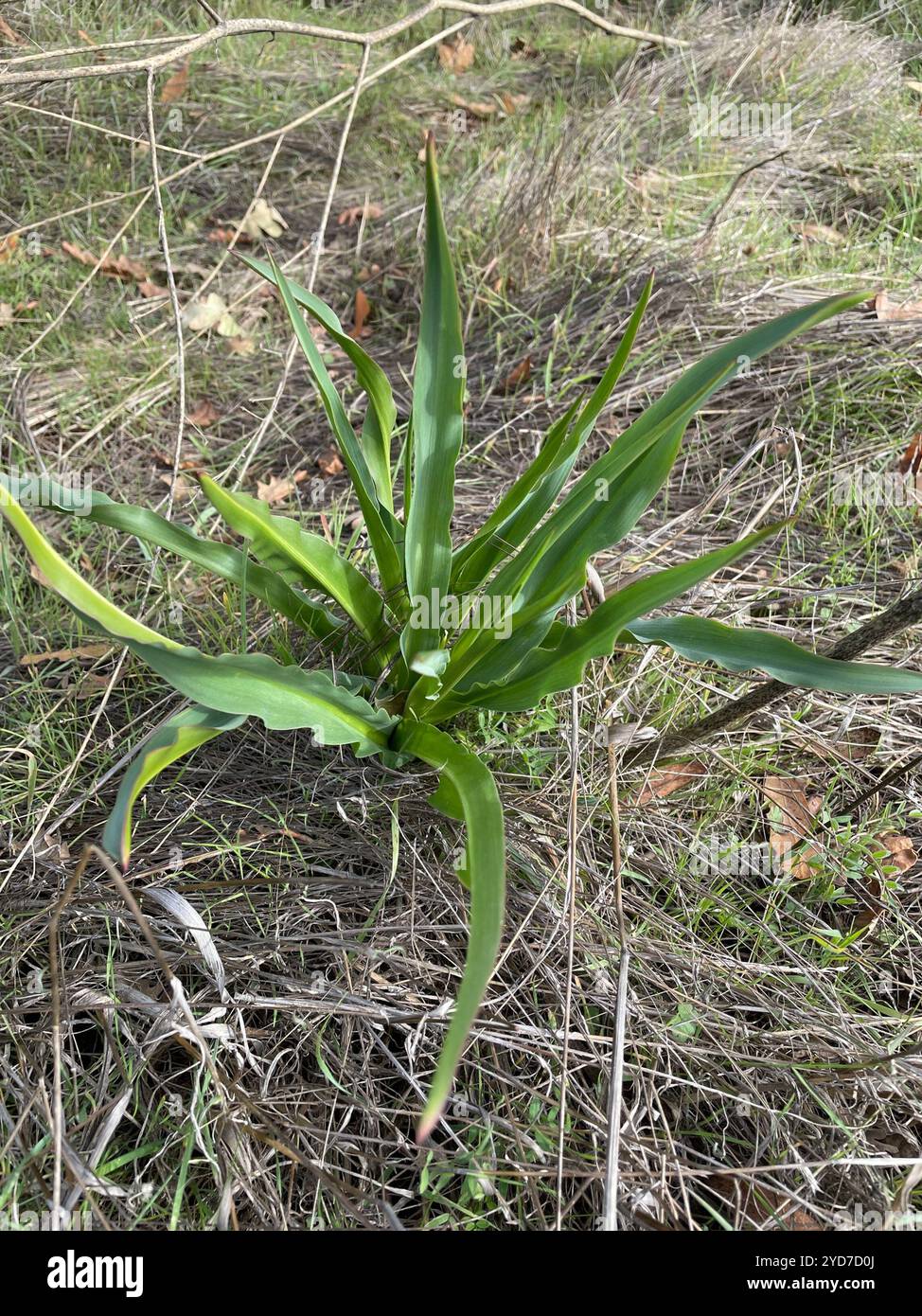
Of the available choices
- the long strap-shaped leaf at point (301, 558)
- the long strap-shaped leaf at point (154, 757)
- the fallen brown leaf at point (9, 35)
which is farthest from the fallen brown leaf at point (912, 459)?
the fallen brown leaf at point (9, 35)

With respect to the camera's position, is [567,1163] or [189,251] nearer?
[567,1163]

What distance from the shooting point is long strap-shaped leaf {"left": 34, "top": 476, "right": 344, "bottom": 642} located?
1.29 meters

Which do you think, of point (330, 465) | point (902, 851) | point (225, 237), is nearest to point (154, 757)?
point (902, 851)

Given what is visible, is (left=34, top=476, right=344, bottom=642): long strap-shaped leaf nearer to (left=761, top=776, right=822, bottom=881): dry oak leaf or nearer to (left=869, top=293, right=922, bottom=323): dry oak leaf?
(left=761, top=776, right=822, bottom=881): dry oak leaf

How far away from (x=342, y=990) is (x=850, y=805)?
89cm

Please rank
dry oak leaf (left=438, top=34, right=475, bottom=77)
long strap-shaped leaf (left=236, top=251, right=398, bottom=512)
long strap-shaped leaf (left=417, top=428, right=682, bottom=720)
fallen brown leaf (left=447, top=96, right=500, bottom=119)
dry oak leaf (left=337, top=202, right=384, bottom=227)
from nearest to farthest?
1. long strap-shaped leaf (left=417, top=428, right=682, bottom=720)
2. long strap-shaped leaf (left=236, top=251, right=398, bottom=512)
3. dry oak leaf (left=337, top=202, right=384, bottom=227)
4. fallen brown leaf (left=447, top=96, right=500, bottom=119)
5. dry oak leaf (left=438, top=34, right=475, bottom=77)

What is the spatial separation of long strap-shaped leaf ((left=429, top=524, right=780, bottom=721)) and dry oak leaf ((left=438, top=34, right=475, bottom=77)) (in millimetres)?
3253

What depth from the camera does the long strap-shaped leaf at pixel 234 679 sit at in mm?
952

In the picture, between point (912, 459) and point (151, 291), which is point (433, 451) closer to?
point (912, 459)

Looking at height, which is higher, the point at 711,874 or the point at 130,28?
the point at 130,28

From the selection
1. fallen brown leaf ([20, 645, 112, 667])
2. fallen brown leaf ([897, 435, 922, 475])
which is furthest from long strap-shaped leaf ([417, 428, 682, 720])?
fallen brown leaf ([897, 435, 922, 475])
